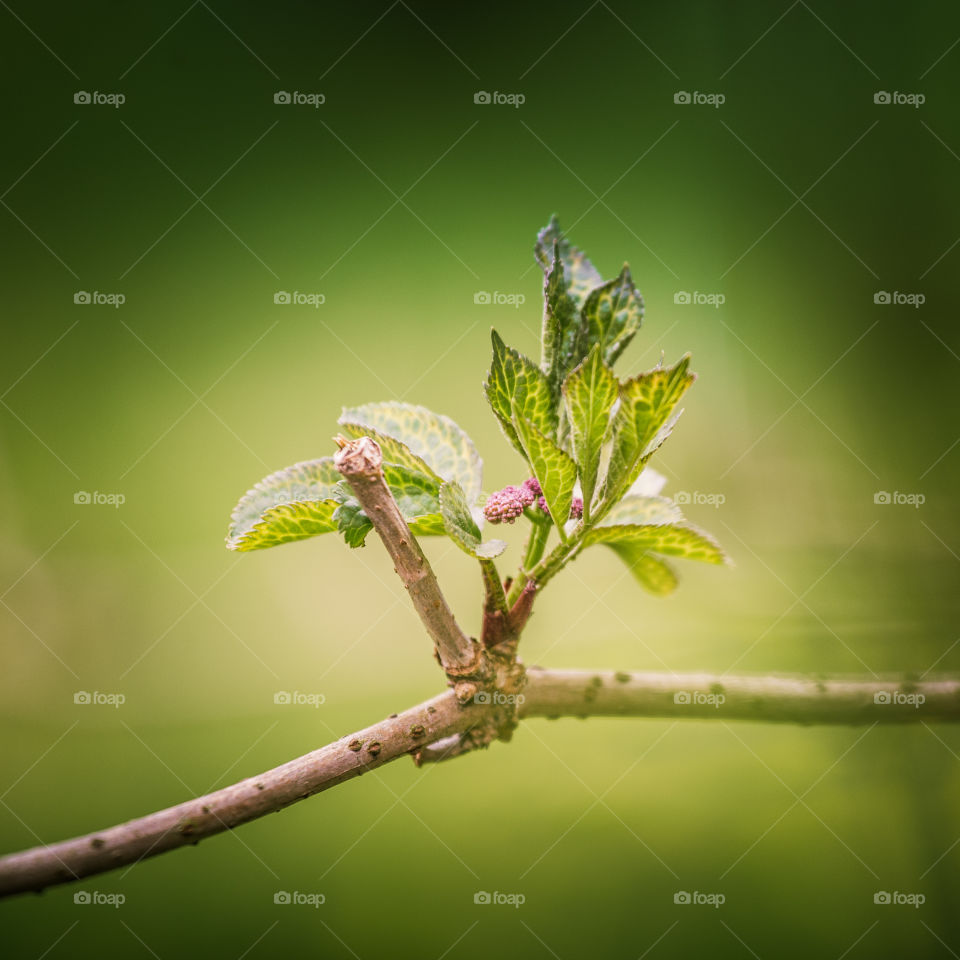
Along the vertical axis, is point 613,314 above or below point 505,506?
above

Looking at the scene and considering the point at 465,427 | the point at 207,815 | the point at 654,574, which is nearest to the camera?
the point at 207,815

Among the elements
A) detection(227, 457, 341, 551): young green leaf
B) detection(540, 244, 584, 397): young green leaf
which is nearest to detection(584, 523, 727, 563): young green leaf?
detection(540, 244, 584, 397): young green leaf

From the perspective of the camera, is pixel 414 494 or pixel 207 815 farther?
pixel 414 494

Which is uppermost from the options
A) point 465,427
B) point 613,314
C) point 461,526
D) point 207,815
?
point 465,427

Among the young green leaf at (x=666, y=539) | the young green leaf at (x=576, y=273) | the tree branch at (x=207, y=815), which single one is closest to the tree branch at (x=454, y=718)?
the tree branch at (x=207, y=815)

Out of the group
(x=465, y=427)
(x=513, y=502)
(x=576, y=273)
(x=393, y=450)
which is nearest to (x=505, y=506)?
(x=513, y=502)

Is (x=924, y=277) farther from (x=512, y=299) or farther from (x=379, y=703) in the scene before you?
(x=379, y=703)

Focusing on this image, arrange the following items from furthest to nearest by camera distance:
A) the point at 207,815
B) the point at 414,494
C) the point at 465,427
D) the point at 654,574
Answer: the point at 465,427
the point at 654,574
the point at 414,494
the point at 207,815

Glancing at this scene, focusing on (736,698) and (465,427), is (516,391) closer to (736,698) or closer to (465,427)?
(736,698)

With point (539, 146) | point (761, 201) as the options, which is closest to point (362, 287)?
point (539, 146)
